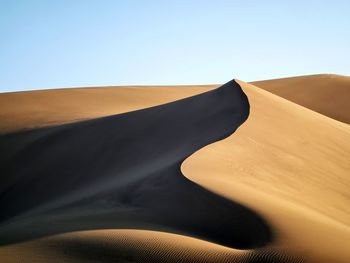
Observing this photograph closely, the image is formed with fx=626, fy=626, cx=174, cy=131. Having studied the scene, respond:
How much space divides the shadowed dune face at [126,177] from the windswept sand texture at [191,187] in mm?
32

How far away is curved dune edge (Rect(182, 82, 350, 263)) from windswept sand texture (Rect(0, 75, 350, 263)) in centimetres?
3

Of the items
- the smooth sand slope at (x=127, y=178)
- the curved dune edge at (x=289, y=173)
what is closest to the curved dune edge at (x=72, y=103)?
the smooth sand slope at (x=127, y=178)

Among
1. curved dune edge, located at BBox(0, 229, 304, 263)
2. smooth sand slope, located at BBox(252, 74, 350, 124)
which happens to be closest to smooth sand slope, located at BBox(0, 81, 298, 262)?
curved dune edge, located at BBox(0, 229, 304, 263)

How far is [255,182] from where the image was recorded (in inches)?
380

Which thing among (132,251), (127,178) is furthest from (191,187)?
(127,178)

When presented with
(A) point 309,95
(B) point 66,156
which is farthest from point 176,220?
(A) point 309,95

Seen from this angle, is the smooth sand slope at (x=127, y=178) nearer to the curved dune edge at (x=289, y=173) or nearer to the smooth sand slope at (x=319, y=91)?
the curved dune edge at (x=289, y=173)

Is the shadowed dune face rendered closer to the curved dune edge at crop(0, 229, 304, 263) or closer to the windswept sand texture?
the windswept sand texture

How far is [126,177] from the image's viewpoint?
11.4 meters

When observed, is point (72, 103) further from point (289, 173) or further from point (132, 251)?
point (132, 251)

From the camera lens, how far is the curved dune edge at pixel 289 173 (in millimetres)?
6721

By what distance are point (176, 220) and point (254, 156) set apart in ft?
14.1

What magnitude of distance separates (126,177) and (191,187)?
3241 mm

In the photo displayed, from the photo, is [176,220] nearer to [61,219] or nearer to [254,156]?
[61,219]
